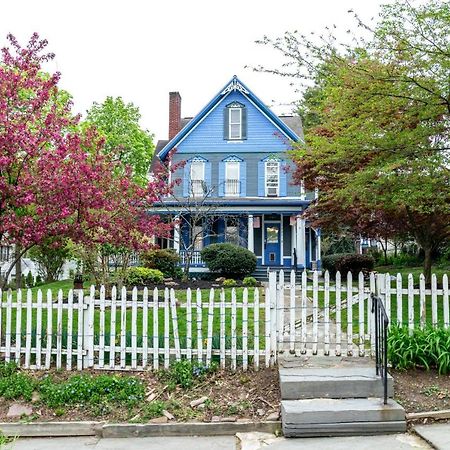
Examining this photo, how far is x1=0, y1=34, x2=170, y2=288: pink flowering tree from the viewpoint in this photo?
7.04 meters

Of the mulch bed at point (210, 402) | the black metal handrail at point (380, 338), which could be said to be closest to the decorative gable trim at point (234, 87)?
the black metal handrail at point (380, 338)

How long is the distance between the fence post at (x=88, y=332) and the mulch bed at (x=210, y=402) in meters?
0.50

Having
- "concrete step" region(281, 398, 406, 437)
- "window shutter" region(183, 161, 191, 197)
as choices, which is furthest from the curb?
"window shutter" region(183, 161, 191, 197)

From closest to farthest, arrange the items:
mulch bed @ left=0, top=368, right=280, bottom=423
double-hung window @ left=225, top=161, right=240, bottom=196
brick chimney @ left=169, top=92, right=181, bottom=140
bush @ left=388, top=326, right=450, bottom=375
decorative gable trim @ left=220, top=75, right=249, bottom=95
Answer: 1. mulch bed @ left=0, top=368, right=280, bottom=423
2. bush @ left=388, top=326, right=450, bottom=375
3. decorative gable trim @ left=220, top=75, right=249, bottom=95
4. double-hung window @ left=225, top=161, right=240, bottom=196
5. brick chimney @ left=169, top=92, right=181, bottom=140

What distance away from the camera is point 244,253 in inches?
742

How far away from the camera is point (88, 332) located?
22.6 ft

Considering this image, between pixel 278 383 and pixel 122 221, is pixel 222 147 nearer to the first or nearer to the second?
pixel 122 221

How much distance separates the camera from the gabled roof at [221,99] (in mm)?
24266

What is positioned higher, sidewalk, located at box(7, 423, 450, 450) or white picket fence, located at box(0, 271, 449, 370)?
white picket fence, located at box(0, 271, 449, 370)

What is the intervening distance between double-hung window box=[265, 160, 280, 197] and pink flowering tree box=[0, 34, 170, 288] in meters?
16.7

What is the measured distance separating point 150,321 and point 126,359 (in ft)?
6.37

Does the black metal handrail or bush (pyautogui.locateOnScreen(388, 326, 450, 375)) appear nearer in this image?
the black metal handrail

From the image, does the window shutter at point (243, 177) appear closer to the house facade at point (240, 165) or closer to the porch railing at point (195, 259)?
the house facade at point (240, 165)

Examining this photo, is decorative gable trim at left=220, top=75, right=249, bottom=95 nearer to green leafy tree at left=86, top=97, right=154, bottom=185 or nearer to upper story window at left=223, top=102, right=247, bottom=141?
upper story window at left=223, top=102, right=247, bottom=141
